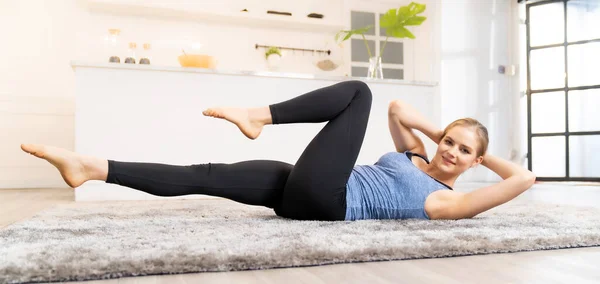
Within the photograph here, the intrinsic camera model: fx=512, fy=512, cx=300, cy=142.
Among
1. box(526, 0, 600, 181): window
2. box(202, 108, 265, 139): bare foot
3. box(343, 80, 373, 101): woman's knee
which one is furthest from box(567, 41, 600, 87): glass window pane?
box(202, 108, 265, 139): bare foot

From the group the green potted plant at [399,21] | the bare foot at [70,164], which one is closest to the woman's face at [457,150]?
the bare foot at [70,164]

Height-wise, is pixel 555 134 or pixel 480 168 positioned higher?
pixel 555 134

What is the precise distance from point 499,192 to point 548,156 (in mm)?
3943

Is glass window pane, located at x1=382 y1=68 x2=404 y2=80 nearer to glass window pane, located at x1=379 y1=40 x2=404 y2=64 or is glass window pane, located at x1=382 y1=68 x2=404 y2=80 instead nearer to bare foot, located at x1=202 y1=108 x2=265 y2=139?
glass window pane, located at x1=379 y1=40 x2=404 y2=64

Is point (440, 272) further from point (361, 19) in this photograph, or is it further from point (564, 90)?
point (361, 19)

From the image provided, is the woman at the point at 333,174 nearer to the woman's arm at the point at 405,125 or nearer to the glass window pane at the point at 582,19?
the woman's arm at the point at 405,125

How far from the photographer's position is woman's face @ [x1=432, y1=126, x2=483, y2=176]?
1.62m

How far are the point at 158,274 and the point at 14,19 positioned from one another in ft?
15.1

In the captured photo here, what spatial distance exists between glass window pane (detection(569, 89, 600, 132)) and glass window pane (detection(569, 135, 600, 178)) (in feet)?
0.34

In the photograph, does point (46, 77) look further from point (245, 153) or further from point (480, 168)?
point (480, 168)

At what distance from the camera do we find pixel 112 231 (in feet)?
4.86

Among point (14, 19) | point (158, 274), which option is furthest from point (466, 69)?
point (158, 274)

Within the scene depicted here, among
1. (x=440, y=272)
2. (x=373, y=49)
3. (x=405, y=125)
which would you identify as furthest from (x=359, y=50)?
(x=440, y=272)

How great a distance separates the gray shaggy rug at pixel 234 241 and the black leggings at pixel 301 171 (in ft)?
0.28
